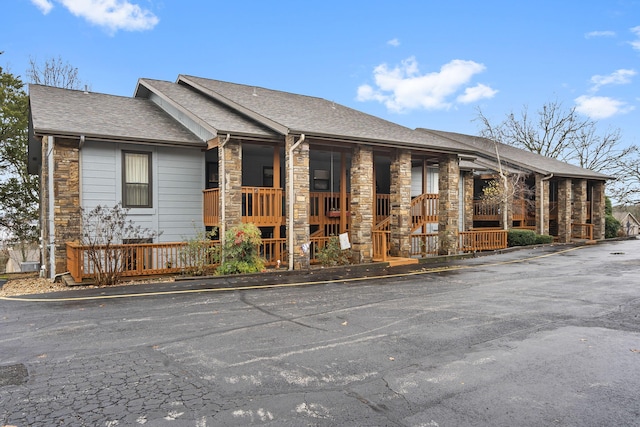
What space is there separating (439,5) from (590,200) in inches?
738

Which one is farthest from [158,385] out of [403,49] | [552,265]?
[403,49]

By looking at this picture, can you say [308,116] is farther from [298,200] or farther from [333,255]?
[333,255]

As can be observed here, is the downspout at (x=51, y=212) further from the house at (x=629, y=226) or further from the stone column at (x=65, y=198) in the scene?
the house at (x=629, y=226)

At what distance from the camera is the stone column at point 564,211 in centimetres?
2583

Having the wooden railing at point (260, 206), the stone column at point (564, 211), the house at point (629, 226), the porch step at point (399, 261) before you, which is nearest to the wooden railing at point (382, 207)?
the porch step at point (399, 261)

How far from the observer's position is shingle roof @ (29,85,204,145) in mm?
12719

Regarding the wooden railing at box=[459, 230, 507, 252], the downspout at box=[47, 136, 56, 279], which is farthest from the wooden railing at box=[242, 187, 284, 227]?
the wooden railing at box=[459, 230, 507, 252]

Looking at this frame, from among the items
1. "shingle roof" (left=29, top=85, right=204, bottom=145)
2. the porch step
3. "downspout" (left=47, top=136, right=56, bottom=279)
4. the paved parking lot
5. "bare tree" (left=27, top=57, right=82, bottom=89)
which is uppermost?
"bare tree" (left=27, top=57, right=82, bottom=89)

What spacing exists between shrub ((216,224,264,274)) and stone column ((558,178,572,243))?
21.4m

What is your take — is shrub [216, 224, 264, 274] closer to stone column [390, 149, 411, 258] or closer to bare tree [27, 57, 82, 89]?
stone column [390, 149, 411, 258]

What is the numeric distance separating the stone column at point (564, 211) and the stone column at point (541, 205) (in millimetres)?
1916

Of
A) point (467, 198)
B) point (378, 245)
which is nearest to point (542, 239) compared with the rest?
point (467, 198)

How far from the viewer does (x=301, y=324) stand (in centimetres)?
684

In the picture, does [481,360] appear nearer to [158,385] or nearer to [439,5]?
[158,385]
